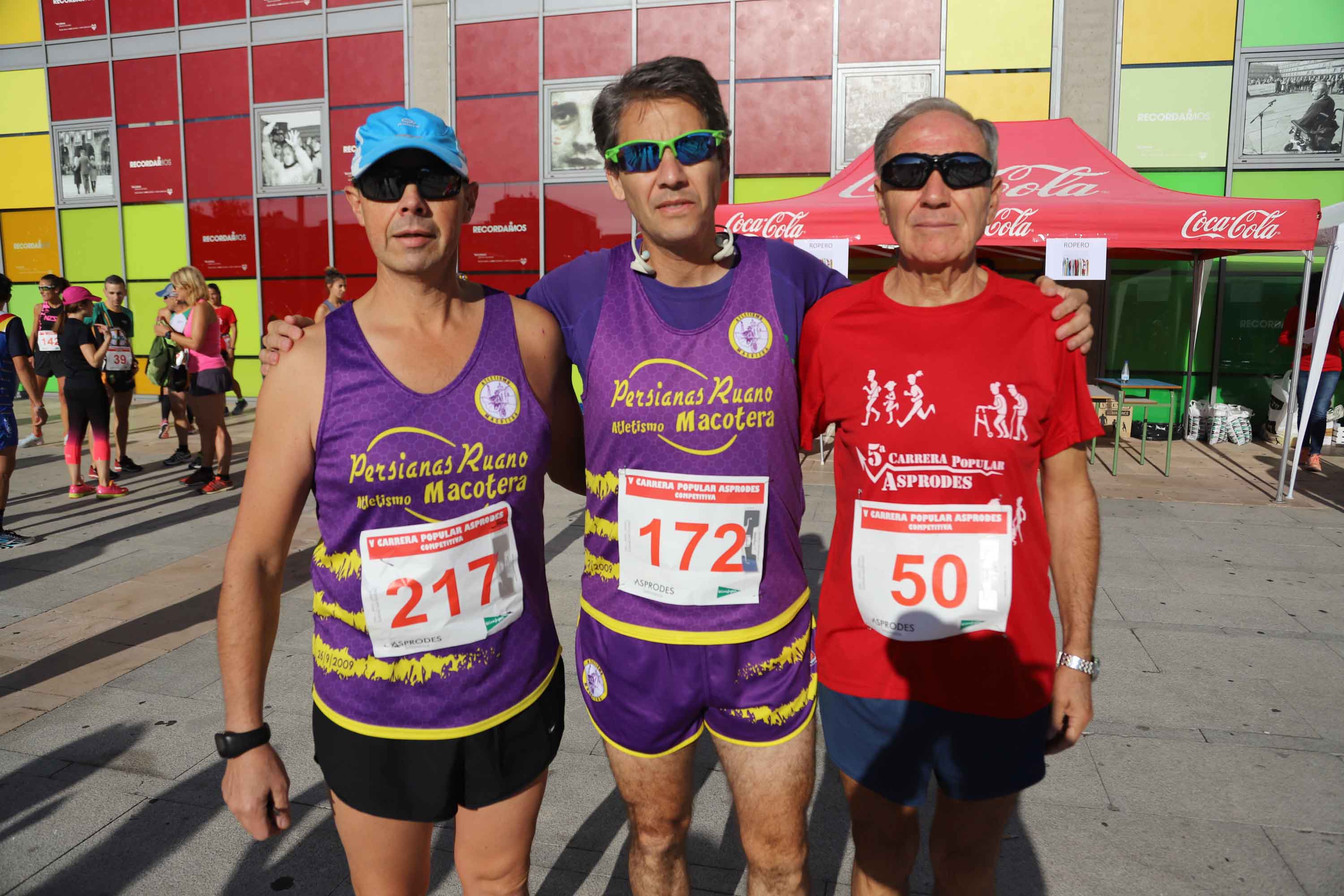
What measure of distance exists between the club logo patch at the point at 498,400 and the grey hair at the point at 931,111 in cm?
95

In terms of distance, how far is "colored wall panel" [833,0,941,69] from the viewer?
11.1 metres

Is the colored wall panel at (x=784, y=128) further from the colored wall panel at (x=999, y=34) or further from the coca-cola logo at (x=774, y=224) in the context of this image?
the coca-cola logo at (x=774, y=224)

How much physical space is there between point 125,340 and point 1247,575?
9.30 m

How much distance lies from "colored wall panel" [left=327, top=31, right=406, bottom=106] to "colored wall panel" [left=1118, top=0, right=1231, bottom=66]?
32.3 feet

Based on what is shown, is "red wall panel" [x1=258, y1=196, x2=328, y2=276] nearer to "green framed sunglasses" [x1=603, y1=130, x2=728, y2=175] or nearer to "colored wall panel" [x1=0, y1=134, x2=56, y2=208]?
"colored wall panel" [x1=0, y1=134, x2=56, y2=208]

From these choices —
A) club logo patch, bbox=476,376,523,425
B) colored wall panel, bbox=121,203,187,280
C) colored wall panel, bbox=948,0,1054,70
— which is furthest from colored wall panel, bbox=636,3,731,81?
club logo patch, bbox=476,376,523,425

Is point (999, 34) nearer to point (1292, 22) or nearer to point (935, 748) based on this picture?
point (1292, 22)

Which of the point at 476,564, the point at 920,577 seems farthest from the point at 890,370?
the point at 476,564

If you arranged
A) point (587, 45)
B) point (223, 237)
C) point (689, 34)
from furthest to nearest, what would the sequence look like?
point (223, 237)
point (587, 45)
point (689, 34)

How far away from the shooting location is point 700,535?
74.0 inches

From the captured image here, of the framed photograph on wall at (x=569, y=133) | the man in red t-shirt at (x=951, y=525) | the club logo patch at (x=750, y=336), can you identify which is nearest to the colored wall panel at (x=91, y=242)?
the framed photograph on wall at (x=569, y=133)

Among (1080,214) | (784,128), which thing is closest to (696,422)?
(1080,214)

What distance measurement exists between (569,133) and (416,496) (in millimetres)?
11593

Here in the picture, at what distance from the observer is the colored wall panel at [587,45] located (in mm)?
11953
